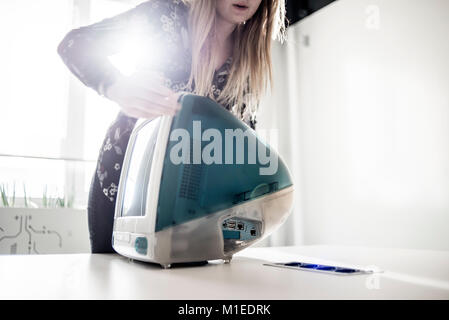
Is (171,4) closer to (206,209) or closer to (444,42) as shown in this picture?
(206,209)

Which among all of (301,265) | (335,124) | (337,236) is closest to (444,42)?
(335,124)

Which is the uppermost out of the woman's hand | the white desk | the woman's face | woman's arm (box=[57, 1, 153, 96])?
the woman's face

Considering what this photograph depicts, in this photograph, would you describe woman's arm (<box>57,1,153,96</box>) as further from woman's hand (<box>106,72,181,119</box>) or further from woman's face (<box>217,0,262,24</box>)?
woman's face (<box>217,0,262,24</box>)

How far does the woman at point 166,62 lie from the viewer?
2.55 feet

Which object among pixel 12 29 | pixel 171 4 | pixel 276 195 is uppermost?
pixel 12 29

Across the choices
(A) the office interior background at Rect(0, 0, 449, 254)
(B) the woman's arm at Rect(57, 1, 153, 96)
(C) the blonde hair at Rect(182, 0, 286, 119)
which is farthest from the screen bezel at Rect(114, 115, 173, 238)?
(A) the office interior background at Rect(0, 0, 449, 254)

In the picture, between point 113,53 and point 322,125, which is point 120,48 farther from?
point 322,125

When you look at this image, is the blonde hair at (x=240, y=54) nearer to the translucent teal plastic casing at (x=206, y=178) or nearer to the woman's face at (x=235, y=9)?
the woman's face at (x=235, y=9)

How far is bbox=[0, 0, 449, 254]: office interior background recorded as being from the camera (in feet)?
7.00

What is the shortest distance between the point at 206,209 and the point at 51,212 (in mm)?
1846

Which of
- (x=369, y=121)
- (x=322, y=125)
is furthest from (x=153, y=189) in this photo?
(x=322, y=125)

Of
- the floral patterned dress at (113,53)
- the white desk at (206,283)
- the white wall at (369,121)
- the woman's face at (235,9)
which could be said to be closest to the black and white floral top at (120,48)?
the floral patterned dress at (113,53)
